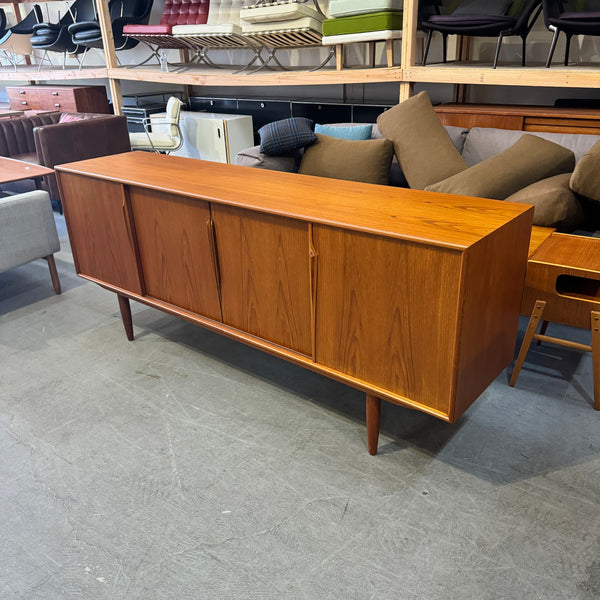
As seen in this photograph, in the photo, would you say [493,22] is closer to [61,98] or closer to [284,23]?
[284,23]

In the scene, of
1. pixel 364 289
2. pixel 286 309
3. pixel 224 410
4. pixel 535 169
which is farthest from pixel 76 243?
pixel 535 169

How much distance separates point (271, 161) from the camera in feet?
10.9

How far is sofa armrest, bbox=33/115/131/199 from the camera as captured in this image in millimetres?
4582

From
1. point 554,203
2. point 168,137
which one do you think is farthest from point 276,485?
point 168,137

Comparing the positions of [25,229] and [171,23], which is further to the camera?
[171,23]

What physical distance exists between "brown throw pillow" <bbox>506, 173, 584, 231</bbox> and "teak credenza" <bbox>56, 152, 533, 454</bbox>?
73 cm

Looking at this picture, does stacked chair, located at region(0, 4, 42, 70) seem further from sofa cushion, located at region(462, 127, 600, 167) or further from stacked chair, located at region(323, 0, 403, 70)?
sofa cushion, located at region(462, 127, 600, 167)

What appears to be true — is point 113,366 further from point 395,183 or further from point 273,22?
point 273,22

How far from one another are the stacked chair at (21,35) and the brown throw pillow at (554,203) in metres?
7.39

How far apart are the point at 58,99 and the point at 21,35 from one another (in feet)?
6.17

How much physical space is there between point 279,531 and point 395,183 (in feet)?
7.70

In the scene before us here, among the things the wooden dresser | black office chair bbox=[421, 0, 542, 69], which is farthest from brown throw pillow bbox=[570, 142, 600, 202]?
the wooden dresser

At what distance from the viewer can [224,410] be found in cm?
218

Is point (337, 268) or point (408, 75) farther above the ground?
point (408, 75)
